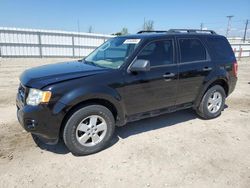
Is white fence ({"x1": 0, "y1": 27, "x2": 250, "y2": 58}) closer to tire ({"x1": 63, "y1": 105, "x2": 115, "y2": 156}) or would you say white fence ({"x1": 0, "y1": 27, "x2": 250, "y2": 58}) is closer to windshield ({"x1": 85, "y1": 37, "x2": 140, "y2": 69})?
windshield ({"x1": 85, "y1": 37, "x2": 140, "y2": 69})

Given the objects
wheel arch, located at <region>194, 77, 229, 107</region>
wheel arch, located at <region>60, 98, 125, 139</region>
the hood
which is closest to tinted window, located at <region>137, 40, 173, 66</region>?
the hood

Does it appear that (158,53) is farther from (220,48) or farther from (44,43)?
(44,43)

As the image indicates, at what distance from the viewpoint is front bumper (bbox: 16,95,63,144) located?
10.5ft

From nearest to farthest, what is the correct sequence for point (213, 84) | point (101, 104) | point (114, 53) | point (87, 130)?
point (87, 130), point (101, 104), point (114, 53), point (213, 84)

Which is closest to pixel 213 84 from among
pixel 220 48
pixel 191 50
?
pixel 220 48

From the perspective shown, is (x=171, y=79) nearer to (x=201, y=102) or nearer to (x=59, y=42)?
(x=201, y=102)

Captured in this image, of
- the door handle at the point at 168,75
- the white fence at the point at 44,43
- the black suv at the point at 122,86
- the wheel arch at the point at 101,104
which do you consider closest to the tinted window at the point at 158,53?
the black suv at the point at 122,86

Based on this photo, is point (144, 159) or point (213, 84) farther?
point (213, 84)

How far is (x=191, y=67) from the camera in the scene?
15.2 feet

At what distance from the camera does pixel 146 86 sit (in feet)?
13.3

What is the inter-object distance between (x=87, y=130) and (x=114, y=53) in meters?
1.62

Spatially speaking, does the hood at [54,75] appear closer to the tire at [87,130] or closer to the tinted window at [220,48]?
the tire at [87,130]

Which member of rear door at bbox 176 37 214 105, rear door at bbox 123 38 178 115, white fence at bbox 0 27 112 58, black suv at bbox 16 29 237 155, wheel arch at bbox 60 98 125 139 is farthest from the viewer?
white fence at bbox 0 27 112 58

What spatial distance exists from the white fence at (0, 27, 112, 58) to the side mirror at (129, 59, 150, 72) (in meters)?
16.2
